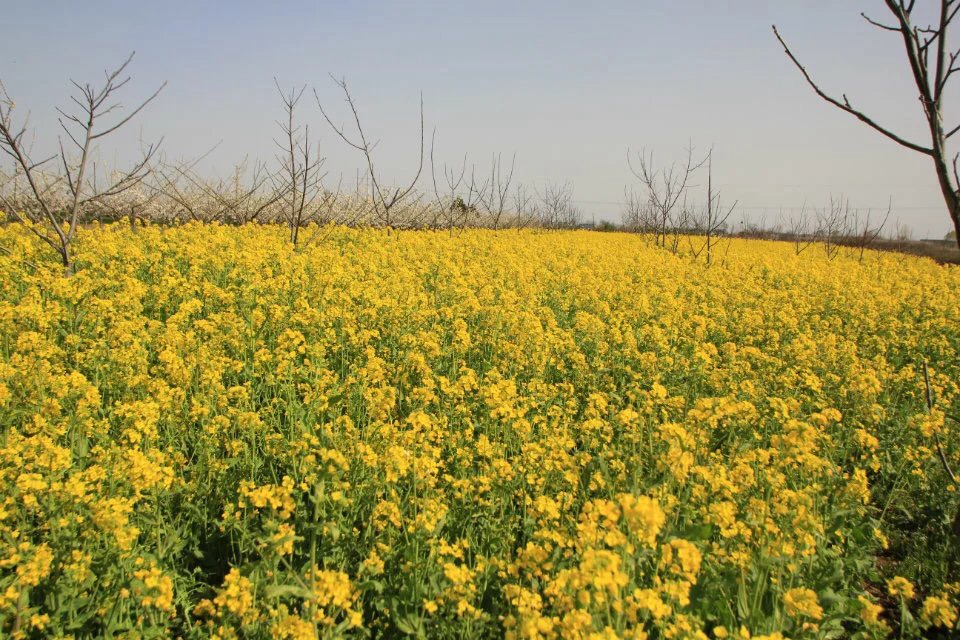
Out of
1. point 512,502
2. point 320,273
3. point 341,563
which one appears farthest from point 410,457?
point 320,273

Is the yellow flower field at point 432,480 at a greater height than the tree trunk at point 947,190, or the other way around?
the tree trunk at point 947,190

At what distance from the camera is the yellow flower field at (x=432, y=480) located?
2451 millimetres

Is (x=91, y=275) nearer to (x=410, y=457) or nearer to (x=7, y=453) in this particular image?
(x=7, y=453)

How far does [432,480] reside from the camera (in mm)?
3082

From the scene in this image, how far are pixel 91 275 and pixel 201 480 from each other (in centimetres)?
491

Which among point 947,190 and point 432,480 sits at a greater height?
point 947,190

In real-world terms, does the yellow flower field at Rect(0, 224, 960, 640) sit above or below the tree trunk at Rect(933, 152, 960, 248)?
below

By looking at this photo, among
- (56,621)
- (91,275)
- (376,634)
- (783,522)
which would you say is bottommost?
(376,634)

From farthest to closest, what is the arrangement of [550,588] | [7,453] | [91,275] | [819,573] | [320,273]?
[320,273]
[91,275]
[819,573]
[7,453]
[550,588]

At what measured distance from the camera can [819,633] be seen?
268cm

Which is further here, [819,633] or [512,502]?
[512,502]

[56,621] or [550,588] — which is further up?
[550,588]

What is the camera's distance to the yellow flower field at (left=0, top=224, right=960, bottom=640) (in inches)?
96.5

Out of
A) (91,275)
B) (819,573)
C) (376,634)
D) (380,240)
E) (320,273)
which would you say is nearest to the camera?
(376,634)
